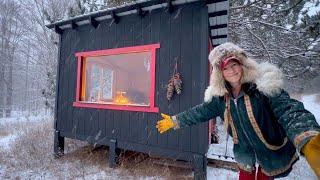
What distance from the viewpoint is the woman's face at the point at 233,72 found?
8.06 ft

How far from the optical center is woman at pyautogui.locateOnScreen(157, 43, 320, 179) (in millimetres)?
2211

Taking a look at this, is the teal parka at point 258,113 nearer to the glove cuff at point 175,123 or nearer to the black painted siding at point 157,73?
the glove cuff at point 175,123

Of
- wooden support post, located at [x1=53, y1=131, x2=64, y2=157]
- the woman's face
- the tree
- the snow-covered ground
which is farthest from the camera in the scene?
the tree

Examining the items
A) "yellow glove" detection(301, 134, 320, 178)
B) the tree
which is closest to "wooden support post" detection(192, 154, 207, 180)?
"yellow glove" detection(301, 134, 320, 178)

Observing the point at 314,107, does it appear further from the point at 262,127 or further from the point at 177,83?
the point at 262,127

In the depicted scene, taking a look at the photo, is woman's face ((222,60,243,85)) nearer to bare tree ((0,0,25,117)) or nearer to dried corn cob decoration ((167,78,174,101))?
dried corn cob decoration ((167,78,174,101))

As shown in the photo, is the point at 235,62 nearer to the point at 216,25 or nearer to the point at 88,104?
the point at 216,25

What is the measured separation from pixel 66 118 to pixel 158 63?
3.79 metres

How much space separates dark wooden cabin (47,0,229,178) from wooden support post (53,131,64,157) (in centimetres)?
3

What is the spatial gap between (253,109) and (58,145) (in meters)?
7.46

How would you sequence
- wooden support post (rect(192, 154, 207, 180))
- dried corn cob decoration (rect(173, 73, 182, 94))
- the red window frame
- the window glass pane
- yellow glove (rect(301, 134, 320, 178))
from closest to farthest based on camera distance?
yellow glove (rect(301, 134, 320, 178)) < wooden support post (rect(192, 154, 207, 180)) < dried corn cob decoration (rect(173, 73, 182, 94)) < the red window frame < the window glass pane

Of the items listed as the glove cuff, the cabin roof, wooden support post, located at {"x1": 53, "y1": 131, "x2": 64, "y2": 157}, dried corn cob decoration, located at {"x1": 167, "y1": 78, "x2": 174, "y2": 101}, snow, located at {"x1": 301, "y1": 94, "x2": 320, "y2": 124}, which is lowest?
wooden support post, located at {"x1": 53, "y1": 131, "x2": 64, "y2": 157}

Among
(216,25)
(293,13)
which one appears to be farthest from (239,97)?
(293,13)

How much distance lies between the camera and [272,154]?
239 cm
